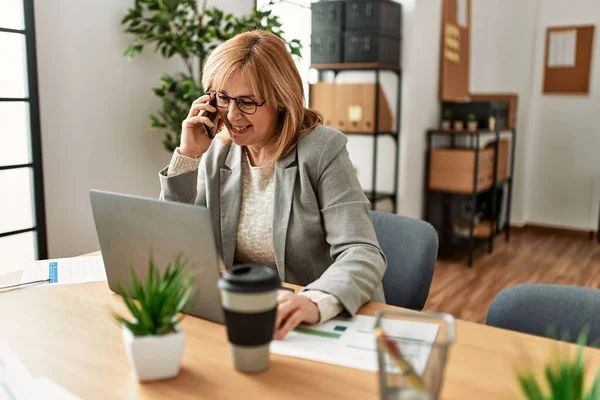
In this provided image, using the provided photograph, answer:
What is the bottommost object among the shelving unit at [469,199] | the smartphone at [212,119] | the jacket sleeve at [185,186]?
the shelving unit at [469,199]

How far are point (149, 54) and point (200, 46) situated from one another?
370mm

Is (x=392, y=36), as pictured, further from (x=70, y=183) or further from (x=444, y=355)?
(x=444, y=355)

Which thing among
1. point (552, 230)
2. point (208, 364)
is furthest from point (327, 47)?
point (208, 364)

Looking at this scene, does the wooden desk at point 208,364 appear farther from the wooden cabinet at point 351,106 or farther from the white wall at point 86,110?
the wooden cabinet at point 351,106

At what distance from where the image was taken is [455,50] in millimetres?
4812

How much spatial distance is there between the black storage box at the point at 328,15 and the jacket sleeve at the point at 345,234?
8.50 ft

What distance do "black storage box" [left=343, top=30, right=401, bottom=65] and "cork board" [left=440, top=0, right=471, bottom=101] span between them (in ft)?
2.54

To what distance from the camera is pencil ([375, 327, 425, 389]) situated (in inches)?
26.9

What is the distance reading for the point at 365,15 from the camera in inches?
151

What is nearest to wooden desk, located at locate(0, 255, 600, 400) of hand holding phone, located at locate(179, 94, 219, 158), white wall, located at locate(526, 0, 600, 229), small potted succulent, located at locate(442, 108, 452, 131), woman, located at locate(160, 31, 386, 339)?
woman, located at locate(160, 31, 386, 339)

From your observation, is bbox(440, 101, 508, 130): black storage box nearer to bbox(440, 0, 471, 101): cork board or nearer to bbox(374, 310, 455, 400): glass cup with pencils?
bbox(440, 0, 471, 101): cork board

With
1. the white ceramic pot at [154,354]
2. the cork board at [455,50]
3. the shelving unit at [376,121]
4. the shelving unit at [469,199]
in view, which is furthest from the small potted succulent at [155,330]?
the cork board at [455,50]

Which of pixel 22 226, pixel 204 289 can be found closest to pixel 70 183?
pixel 22 226

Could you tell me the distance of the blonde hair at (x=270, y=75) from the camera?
4.88ft
